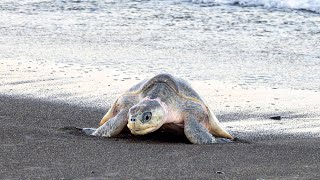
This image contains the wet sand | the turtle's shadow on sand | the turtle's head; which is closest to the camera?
the wet sand

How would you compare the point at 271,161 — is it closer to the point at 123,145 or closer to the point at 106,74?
the point at 123,145

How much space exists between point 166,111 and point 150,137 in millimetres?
292

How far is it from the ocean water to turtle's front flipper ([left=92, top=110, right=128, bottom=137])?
111 cm

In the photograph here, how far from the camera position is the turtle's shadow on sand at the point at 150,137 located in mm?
5466

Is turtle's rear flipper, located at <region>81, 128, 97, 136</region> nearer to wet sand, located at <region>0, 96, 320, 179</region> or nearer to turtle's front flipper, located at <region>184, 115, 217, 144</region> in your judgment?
wet sand, located at <region>0, 96, 320, 179</region>

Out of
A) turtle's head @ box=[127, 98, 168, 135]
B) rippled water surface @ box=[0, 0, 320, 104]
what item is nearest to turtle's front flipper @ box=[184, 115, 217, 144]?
turtle's head @ box=[127, 98, 168, 135]

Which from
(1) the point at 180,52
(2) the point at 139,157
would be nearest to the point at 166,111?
(2) the point at 139,157

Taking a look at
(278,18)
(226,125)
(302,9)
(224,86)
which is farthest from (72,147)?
(302,9)

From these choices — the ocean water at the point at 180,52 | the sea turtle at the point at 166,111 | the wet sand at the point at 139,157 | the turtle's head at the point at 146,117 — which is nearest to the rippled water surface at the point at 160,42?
the ocean water at the point at 180,52

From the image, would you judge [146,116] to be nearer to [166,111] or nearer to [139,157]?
[166,111]

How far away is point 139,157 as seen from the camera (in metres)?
4.67

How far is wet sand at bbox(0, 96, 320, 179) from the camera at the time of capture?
4168mm

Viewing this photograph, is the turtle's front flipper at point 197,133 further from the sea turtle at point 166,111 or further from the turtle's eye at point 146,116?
the turtle's eye at point 146,116

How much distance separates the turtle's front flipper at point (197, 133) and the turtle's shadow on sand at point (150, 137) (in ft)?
0.28
